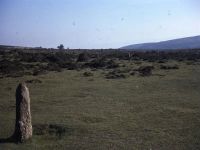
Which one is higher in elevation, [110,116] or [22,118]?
[22,118]

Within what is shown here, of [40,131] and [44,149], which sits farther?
[40,131]

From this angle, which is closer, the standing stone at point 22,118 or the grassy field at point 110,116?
the grassy field at point 110,116

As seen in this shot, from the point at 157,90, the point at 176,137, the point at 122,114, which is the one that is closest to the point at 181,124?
the point at 176,137

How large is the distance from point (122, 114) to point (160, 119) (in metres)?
1.84

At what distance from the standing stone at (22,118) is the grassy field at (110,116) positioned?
0.38 metres

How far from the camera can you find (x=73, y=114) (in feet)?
52.7

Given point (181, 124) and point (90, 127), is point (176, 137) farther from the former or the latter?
point (90, 127)

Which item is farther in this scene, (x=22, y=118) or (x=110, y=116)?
(x=110, y=116)

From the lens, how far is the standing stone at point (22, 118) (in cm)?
1213

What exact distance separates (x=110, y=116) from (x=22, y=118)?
4662mm

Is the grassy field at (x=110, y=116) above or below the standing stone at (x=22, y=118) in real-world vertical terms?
below

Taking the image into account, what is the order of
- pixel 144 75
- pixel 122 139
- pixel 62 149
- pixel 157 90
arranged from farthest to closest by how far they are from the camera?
pixel 144 75 → pixel 157 90 → pixel 122 139 → pixel 62 149

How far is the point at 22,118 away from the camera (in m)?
12.2

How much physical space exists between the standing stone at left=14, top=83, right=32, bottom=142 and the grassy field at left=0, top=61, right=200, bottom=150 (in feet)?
1.24
